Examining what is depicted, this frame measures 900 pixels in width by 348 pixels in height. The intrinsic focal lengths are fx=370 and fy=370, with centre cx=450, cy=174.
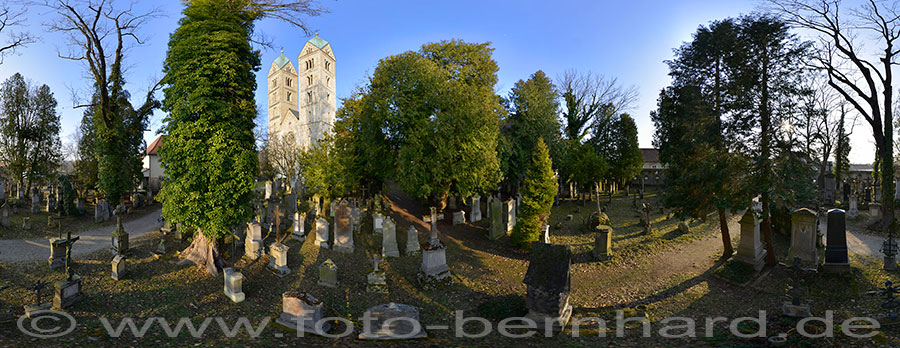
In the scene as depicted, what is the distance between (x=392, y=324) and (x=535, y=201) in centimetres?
825

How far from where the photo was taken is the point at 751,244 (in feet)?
35.3

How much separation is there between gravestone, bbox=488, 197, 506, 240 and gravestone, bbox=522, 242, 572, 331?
817 cm

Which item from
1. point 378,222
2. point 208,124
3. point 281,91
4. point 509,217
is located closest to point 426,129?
point 378,222

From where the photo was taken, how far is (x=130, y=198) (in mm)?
22359

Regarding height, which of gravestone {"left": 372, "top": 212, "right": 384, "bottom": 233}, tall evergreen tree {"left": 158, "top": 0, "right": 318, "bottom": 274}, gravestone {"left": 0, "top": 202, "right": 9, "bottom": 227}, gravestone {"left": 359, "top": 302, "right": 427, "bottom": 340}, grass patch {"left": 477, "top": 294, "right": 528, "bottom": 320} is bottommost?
grass patch {"left": 477, "top": 294, "right": 528, "bottom": 320}

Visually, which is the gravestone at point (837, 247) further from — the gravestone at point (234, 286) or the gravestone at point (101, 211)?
the gravestone at point (101, 211)

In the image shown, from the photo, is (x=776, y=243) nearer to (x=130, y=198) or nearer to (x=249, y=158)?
(x=249, y=158)

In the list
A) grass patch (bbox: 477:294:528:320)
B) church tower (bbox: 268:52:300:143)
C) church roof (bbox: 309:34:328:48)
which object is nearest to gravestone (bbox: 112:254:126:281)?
grass patch (bbox: 477:294:528:320)

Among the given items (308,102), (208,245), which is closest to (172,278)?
(208,245)

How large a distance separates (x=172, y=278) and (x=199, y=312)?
2580 mm

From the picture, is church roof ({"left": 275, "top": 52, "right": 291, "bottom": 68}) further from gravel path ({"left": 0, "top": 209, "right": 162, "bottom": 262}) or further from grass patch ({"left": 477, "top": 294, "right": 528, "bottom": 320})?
grass patch ({"left": 477, "top": 294, "right": 528, "bottom": 320})

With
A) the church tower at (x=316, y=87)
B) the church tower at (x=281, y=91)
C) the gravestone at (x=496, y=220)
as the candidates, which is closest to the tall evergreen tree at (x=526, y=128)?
the gravestone at (x=496, y=220)

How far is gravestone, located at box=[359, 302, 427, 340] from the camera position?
711 centimetres

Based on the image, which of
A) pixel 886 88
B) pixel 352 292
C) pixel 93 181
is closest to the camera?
pixel 352 292
